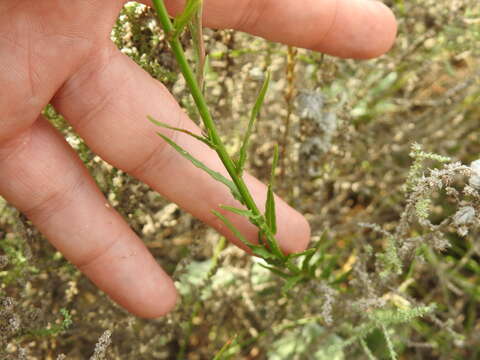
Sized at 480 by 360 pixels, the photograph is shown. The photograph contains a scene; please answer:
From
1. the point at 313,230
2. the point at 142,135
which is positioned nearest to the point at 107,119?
the point at 142,135

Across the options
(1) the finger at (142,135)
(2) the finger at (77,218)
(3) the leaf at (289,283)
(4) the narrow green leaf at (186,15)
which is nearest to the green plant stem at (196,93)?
(4) the narrow green leaf at (186,15)

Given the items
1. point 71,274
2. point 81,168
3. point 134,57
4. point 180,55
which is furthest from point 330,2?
point 71,274

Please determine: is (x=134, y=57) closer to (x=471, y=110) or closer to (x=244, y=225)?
(x=244, y=225)

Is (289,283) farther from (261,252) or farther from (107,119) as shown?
(107,119)

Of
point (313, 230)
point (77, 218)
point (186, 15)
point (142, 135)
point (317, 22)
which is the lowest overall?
point (313, 230)

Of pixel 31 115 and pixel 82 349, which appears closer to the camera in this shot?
pixel 31 115

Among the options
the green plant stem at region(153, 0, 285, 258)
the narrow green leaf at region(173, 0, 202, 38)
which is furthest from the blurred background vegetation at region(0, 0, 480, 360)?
the narrow green leaf at region(173, 0, 202, 38)

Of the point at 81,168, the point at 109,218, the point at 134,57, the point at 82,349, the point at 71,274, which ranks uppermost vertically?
the point at 134,57

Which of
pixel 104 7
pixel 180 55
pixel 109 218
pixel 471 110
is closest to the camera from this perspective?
pixel 180 55
